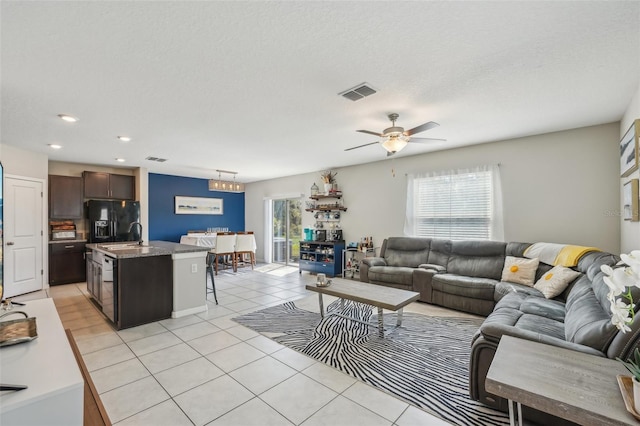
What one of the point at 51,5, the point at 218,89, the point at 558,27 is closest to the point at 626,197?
the point at 558,27

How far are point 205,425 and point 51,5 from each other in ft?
8.90

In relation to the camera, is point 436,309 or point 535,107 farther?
point 436,309

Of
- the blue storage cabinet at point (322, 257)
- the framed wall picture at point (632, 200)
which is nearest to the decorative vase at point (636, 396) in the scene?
the framed wall picture at point (632, 200)

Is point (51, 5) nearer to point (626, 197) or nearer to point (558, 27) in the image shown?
point (558, 27)

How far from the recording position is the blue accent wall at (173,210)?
24.5 feet

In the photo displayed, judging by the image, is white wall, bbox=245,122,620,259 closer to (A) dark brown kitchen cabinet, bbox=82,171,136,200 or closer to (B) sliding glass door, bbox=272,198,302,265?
(B) sliding glass door, bbox=272,198,302,265

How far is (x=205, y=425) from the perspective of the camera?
185 cm

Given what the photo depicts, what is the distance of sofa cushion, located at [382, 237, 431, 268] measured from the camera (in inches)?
199

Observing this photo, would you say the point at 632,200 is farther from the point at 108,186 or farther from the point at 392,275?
the point at 108,186

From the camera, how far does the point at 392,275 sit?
15.5 feet

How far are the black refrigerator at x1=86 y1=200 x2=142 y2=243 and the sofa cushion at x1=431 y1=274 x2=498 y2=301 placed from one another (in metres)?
5.92

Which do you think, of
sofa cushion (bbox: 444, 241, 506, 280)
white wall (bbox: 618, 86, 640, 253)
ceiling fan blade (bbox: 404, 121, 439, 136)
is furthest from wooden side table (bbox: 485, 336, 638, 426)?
sofa cushion (bbox: 444, 241, 506, 280)

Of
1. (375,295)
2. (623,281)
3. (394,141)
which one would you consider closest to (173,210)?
(375,295)

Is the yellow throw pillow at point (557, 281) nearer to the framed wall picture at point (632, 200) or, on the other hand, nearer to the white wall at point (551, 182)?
the framed wall picture at point (632, 200)
